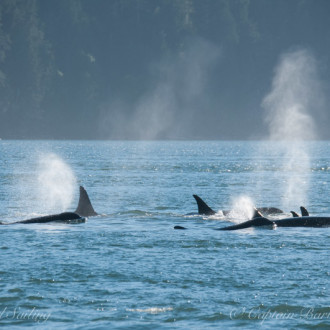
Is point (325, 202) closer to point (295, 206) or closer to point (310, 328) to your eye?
point (295, 206)

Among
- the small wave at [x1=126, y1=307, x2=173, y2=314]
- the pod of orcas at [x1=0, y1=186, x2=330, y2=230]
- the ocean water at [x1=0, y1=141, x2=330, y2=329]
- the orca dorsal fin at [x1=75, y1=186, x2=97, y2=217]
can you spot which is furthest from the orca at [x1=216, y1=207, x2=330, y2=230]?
the small wave at [x1=126, y1=307, x2=173, y2=314]

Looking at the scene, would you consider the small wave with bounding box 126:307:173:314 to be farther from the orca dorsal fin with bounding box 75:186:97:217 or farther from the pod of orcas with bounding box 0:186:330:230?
the orca dorsal fin with bounding box 75:186:97:217

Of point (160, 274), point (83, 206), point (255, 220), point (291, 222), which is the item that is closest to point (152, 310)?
point (160, 274)

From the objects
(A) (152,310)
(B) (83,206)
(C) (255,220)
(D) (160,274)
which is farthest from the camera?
(B) (83,206)

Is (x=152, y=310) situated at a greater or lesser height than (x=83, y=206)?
lesser

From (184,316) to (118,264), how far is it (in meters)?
5.76

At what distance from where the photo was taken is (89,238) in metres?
28.3

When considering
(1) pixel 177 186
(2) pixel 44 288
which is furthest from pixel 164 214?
(1) pixel 177 186

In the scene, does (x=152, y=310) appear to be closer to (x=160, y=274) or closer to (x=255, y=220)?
(x=160, y=274)

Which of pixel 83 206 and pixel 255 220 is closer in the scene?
pixel 255 220

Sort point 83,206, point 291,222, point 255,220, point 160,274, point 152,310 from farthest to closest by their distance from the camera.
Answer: point 83,206 < point 291,222 < point 255,220 < point 160,274 < point 152,310

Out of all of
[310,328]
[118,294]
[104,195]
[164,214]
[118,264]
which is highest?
[104,195]

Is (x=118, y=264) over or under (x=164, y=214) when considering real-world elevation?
under

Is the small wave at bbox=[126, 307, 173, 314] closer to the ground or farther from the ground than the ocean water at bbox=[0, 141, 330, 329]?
closer to the ground
